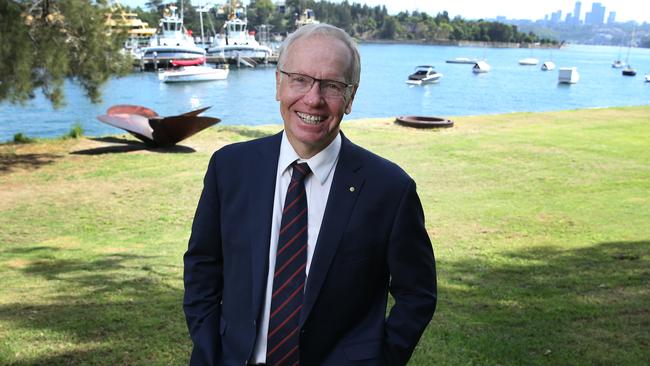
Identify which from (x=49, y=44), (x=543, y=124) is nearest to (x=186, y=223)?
(x=49, y=44)

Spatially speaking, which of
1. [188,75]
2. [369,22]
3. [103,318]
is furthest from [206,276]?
[369,22]

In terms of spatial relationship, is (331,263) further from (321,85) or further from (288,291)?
(321,85)

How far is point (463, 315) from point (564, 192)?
750 cm

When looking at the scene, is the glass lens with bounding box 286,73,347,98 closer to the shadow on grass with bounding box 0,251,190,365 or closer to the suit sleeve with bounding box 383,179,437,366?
the suit sleeve with bounding box 383,179,437,366

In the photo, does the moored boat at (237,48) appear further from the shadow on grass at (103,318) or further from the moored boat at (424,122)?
the shadow on grass at (103,318)

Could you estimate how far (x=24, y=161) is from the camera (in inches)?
606

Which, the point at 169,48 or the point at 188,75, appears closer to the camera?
the point at 188,75

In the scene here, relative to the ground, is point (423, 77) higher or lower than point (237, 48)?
lower

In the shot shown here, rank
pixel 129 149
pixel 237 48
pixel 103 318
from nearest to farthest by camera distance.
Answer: pixel 103 318
pixel 129 149
pixel 237 48

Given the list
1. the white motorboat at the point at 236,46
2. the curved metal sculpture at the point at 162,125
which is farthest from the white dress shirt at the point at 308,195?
the white motorboat at the point at 236,46

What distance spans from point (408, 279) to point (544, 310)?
3.86 meters

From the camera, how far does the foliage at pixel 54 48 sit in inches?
540

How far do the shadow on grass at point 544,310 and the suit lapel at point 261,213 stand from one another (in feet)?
8.61

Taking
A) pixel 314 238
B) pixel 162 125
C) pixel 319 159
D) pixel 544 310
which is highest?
pixel 319 159
